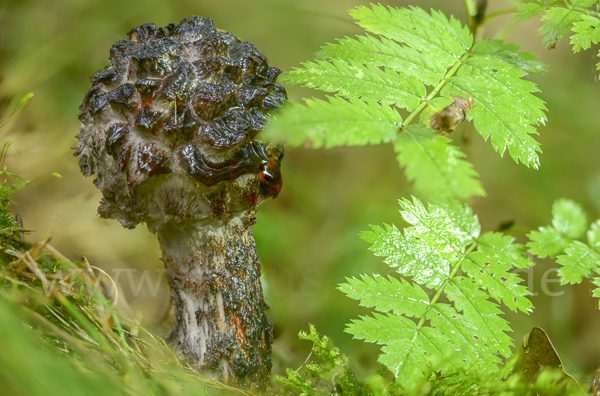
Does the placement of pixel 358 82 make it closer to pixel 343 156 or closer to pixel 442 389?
pixel 442 389

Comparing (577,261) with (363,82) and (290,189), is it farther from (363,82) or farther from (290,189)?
(290,189)

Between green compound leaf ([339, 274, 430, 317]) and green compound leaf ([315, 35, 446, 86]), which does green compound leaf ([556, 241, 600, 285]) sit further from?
green compound leaf ([315, 35, 446, 86])

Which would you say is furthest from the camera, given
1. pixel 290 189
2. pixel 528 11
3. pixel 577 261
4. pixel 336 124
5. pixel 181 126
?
pixel 290 189

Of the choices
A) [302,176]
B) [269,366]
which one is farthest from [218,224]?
[302,176]

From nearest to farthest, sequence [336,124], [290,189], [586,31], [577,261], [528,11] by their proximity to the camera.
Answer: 1. [336,124]
2. [577,261]
3. [586,31]
4. [528,11]
5. [290,189]

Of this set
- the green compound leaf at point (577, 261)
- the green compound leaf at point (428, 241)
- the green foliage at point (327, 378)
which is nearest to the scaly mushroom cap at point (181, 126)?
the green compound leaf at point (428, 241)

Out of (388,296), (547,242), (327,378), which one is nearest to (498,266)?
(547,242)
